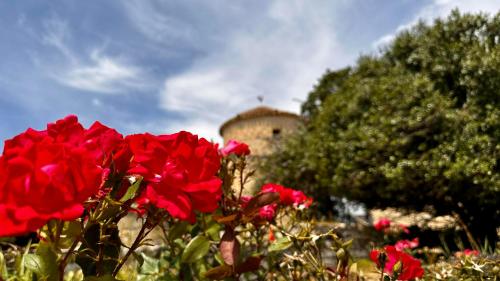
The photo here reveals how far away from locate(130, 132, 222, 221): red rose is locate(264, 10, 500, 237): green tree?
6.90 m

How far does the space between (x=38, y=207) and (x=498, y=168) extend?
26.0 ft

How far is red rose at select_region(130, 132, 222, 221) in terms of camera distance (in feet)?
2.77

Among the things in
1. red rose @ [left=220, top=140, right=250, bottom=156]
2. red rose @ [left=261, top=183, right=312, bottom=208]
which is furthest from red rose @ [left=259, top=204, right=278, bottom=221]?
red rose @ [left=220, top=140, right=250, bottom=156]

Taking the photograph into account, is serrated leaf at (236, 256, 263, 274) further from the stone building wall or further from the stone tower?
the stone tower

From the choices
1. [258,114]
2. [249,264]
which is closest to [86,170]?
[249,264]

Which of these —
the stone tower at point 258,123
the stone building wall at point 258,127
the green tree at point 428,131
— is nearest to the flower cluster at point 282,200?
the green tree at point 428,131

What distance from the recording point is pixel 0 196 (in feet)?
2.19

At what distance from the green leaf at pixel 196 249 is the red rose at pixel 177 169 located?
634mm

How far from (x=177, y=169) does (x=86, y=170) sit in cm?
21

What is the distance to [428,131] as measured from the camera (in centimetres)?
790

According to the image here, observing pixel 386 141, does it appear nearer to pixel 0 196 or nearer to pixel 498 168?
pixel 498 168

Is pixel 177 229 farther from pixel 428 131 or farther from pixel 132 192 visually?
pixel 428 131

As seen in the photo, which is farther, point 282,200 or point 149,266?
point 282,200

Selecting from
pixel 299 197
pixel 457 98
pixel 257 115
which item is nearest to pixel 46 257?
pixel 299 197
